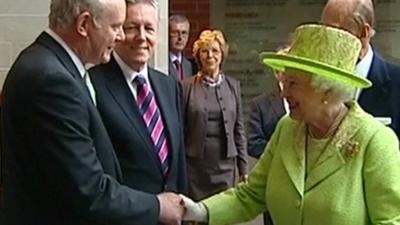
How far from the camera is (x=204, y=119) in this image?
677 cm

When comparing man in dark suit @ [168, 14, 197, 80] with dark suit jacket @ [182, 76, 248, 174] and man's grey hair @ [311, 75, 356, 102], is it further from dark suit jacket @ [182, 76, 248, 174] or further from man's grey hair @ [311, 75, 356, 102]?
man's grey hair @ [311, 75, 356, 102]

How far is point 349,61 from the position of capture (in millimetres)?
3463

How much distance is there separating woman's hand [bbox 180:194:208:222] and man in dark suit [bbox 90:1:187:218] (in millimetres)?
230

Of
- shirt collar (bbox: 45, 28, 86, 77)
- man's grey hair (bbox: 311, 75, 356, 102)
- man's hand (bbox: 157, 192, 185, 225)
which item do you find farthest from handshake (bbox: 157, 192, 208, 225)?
man's grey hair (bbox: 311, 75, 356, 102)

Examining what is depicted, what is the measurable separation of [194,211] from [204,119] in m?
3.01

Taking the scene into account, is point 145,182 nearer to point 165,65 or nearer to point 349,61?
point 349,61

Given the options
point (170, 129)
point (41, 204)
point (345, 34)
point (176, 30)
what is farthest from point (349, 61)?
point (176, 30)

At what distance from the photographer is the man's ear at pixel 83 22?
326 centimetres

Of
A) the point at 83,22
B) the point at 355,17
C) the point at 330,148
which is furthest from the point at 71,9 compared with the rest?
the point at 355,17

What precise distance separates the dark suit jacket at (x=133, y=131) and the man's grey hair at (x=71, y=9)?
0.66 meters

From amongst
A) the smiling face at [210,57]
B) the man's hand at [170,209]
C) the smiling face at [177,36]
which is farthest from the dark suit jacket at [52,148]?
the smiling face at [177,36]

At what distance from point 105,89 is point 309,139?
0.83 metres

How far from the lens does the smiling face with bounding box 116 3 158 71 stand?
3998 mm

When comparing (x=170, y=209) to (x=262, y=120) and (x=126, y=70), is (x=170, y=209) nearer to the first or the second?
(x=126, y=70)
